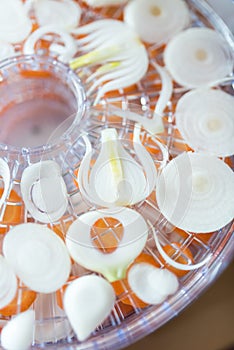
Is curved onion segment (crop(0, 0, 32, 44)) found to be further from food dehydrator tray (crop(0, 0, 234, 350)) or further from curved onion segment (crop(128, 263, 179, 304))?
curved onion segment (crop(128, 263, 179, 304))

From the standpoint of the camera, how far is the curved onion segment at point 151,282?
723mm

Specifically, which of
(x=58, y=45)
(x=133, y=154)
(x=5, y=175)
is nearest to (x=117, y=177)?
(x=133, y=154)

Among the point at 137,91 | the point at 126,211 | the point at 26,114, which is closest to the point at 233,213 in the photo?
the point at 126,211

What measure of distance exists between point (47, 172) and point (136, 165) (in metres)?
0.12

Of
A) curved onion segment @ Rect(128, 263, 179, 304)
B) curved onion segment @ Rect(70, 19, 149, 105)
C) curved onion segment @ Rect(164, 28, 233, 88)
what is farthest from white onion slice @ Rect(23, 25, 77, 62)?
curved onion segment @ Rect(128, 263, 179, 304)

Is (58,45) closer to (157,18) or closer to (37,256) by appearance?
(157,18)

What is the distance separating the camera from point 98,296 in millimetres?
711

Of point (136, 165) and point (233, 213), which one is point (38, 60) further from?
point (233, 213)

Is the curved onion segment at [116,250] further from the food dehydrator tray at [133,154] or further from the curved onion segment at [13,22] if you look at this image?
the curved onion segment at [13,22]

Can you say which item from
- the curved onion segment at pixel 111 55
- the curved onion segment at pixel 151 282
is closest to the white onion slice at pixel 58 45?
the curved onion segment at pixel 111 55

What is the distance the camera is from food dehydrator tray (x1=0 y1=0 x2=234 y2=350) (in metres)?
0.71

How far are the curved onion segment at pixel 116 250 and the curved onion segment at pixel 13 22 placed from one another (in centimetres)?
32

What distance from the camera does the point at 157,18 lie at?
941mm

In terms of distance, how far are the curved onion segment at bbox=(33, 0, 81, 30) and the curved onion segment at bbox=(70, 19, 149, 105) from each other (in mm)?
21
